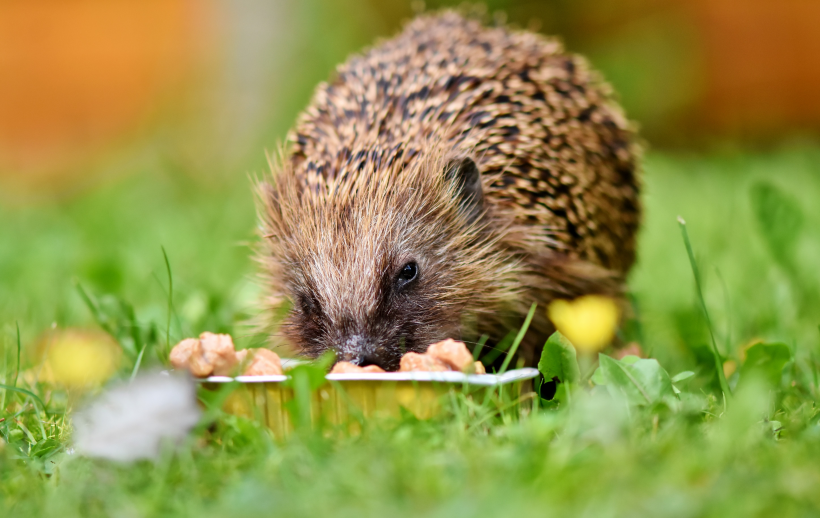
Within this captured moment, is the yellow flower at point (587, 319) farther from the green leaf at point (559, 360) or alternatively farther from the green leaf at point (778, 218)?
the green leaf at point (778, 218)

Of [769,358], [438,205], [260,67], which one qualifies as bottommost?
[769,358]

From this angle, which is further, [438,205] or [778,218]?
[778,218]

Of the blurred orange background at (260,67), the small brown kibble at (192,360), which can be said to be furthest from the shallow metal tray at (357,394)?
the blurred orange background at (260,67)

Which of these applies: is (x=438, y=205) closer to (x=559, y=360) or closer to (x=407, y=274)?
(x=407, y=274)

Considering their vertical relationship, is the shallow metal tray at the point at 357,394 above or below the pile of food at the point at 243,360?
below

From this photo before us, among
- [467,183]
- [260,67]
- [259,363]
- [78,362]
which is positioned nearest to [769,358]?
[467,183]

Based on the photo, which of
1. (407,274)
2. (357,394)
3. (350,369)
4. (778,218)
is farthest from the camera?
(778,218)

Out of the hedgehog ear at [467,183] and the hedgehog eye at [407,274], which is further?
the hedgehog ear at [467,183]
